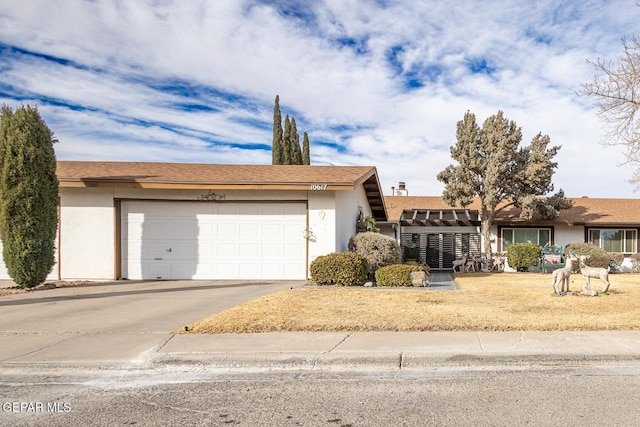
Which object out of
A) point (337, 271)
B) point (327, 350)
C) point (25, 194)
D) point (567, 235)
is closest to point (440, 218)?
point (567, 235)

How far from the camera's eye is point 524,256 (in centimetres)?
2144

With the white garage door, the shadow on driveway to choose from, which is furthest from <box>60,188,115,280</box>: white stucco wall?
the shadow on driveway

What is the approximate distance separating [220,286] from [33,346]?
675 cm

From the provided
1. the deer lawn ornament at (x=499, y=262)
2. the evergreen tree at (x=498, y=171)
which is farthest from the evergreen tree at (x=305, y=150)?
the deer lawn ornament at (x=499, y=262)

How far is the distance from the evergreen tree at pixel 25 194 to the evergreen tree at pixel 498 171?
17695mm

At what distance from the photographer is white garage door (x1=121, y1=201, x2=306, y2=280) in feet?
48.9

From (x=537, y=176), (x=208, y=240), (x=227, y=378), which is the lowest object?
(x=227, y=378)

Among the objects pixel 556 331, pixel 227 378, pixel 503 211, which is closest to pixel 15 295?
pixel 227 378

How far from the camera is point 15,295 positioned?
1187cm

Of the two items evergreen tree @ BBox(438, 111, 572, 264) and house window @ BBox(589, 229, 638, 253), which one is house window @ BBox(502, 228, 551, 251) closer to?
evergreen tree @ BBox(438, 111, 572, 264)

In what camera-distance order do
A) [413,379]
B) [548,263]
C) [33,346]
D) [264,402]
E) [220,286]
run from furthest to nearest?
[548,263]
[220,286]
[33,346]
[413,379]
[264,402]

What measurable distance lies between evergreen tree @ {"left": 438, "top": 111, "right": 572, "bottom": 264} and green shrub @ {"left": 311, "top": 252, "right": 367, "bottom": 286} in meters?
11.4

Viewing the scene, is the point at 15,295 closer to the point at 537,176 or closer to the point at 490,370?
the point at 490,370

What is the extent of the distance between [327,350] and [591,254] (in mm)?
18187
